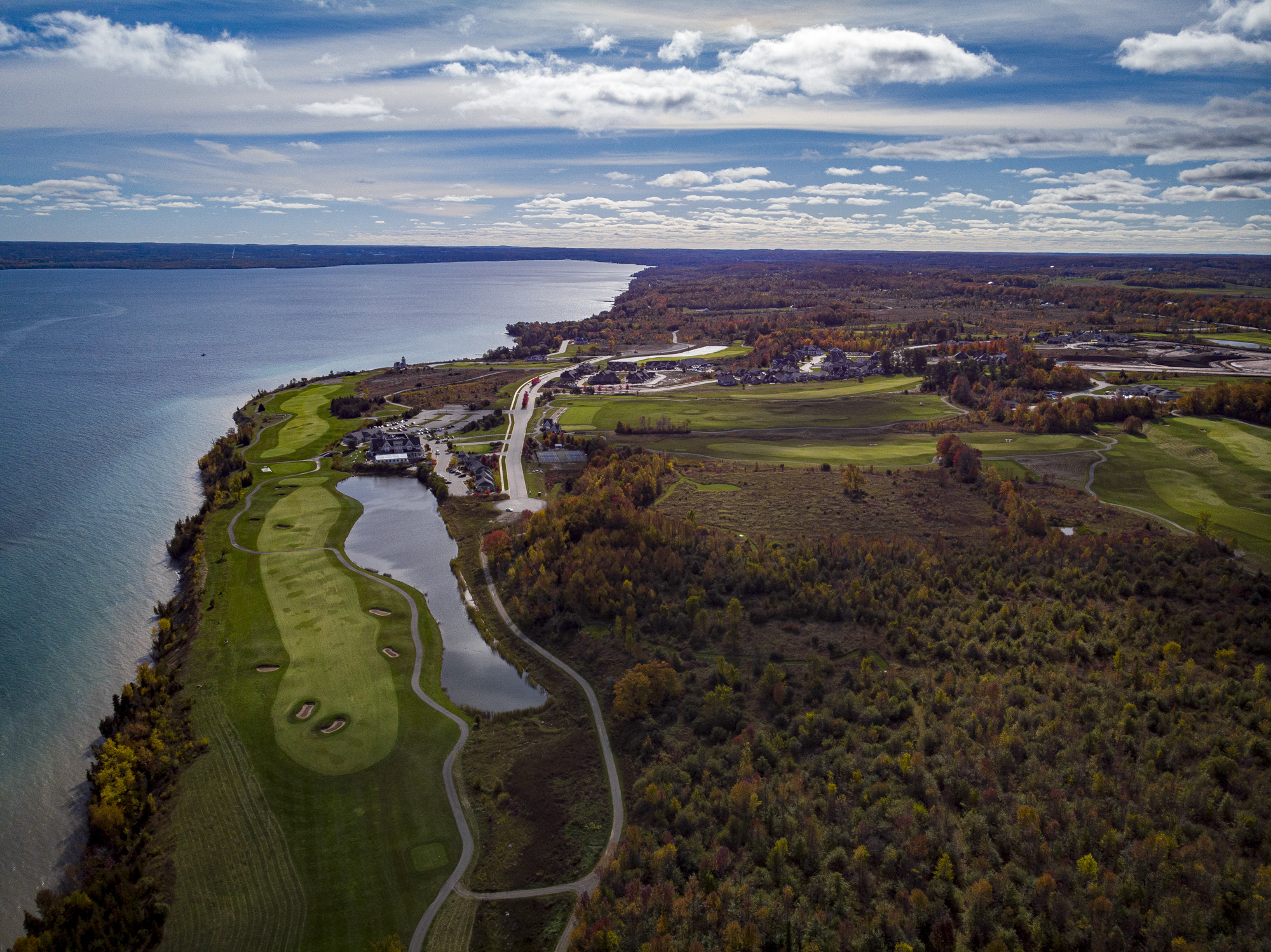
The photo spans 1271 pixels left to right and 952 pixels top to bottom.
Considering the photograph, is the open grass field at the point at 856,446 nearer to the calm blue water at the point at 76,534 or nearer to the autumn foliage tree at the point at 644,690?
the autumn foliage tree at the point at 644,690

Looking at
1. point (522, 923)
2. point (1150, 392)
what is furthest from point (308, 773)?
point (1150, 392)

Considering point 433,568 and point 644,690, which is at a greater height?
point 644,690

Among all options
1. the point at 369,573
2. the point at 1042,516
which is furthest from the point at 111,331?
the point at 1042,516

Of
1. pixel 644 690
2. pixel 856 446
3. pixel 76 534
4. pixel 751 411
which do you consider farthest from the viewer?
pixel 751 411

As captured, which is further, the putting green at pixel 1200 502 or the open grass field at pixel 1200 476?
the open grass field at pixel 1200 476

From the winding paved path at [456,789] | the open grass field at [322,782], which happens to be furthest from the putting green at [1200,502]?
the open grass field at [322,782]

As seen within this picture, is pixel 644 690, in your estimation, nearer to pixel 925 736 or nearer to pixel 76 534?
pixel 925 736

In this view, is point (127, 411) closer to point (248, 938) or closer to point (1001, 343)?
point (248, 938)
